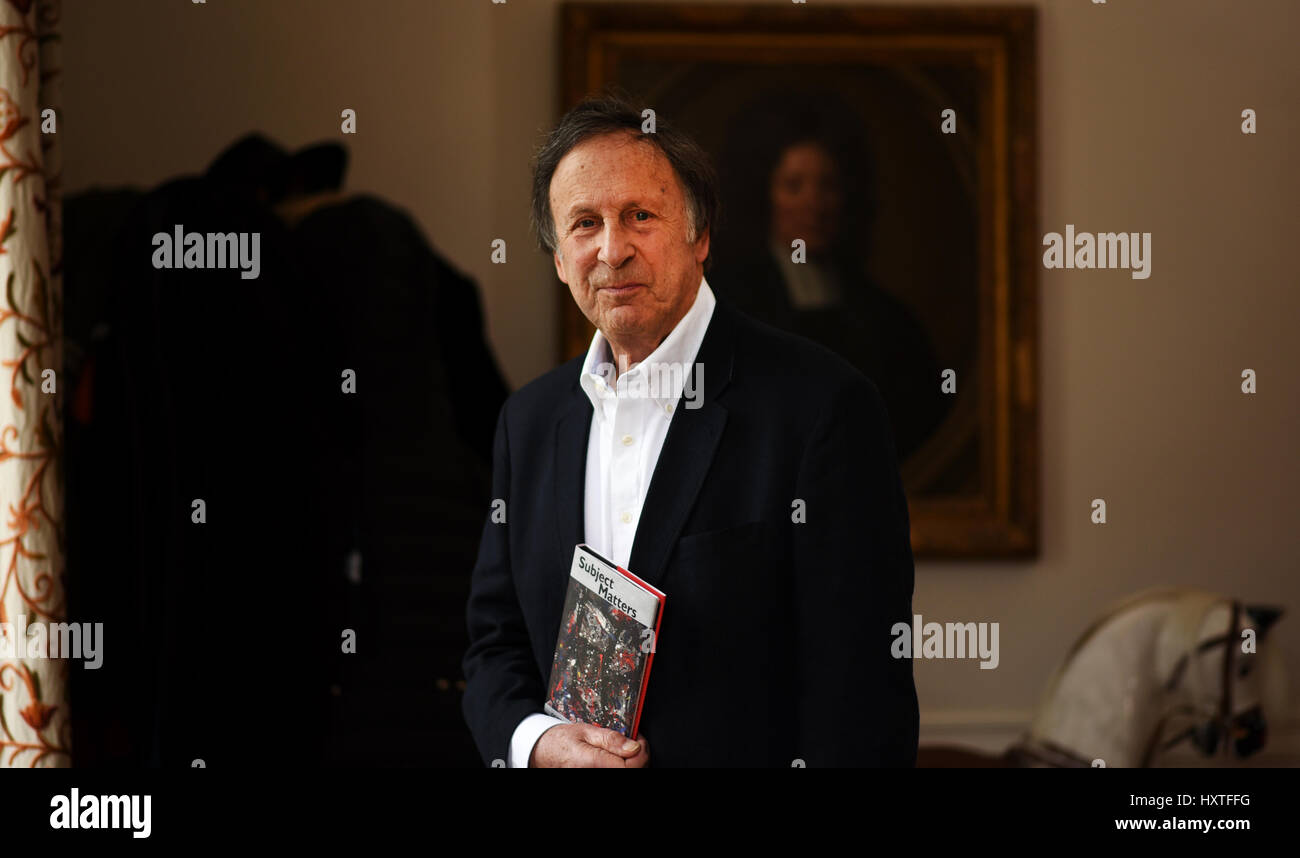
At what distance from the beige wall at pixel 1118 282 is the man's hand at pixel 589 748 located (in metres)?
1.53

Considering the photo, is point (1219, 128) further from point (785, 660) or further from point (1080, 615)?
point (785, 660)

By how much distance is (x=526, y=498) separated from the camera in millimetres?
929

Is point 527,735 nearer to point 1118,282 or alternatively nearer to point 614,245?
point 614,245

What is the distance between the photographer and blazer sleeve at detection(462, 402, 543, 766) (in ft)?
2.92

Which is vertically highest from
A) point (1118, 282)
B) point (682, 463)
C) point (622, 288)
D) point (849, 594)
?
point (1118, 282)

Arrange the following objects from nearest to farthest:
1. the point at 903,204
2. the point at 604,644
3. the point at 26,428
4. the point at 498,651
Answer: the point at 604,644 → the point at 498,651 → the point at 26,428 → the point at 903,204

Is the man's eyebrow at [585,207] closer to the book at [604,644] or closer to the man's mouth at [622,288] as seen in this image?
the man's mouth at [622,288]

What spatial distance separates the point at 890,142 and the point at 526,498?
179cm

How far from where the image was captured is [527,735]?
86cm

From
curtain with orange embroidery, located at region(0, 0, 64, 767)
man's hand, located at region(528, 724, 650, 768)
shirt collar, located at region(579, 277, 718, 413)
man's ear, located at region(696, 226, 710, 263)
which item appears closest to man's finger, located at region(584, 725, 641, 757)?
man's hand, located at region(528, 724, 650, 768)

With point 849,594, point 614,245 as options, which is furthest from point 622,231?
point 849,594

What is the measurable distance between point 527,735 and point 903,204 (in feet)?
6.17

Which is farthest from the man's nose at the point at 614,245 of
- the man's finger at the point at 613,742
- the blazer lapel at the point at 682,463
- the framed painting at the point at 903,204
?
the framed painting at the point at 903,204
